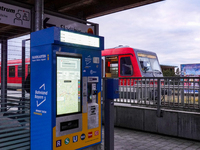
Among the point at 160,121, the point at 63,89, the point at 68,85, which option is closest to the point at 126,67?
the point at 160,121

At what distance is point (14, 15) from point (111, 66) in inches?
326

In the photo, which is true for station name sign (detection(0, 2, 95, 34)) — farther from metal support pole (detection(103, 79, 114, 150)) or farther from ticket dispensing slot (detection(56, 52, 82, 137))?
metal support pole (detection(103, 79, 114, 150))

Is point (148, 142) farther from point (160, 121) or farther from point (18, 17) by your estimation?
point (18, 17)

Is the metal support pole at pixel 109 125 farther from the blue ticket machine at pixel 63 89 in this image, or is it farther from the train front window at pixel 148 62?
the train front window at pixel 148 62

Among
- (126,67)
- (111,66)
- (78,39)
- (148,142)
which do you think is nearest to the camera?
(78,39)

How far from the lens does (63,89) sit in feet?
12.8

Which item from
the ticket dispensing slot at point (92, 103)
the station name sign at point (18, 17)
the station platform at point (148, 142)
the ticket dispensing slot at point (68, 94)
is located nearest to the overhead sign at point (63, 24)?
the station name sign at point (18, 17)

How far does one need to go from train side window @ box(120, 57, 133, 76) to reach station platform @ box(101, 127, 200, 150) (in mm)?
4970

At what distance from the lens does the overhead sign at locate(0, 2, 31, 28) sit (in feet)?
14.7

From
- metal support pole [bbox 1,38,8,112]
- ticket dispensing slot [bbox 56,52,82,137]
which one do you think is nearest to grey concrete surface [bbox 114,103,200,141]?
ticket dispensing slot [bbox 56,52,82,137]

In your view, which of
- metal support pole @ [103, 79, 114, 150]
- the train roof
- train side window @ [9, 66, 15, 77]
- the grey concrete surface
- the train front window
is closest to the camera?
metal support pole @ [103, 79, 114, 150]

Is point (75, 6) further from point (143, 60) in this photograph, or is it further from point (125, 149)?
point (143, 60)

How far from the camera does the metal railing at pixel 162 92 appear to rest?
6.48 m

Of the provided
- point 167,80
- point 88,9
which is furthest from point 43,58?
point 167,80
